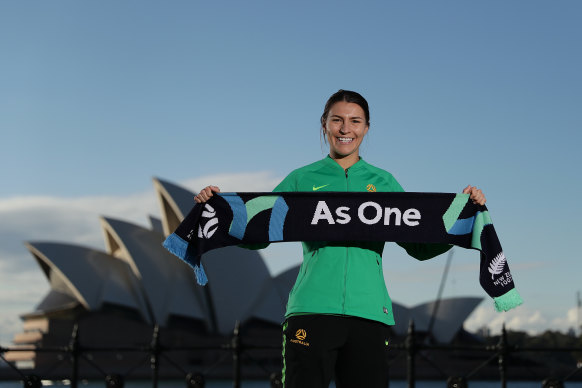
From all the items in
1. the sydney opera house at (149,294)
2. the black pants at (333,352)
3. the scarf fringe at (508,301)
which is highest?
the sydney opera house at (149,294)

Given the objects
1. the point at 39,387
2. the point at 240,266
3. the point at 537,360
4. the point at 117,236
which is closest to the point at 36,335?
the point at 117,236

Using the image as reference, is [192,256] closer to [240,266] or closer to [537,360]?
[240,266]

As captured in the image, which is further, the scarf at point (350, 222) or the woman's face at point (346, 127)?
the scarf at point (350, 222)

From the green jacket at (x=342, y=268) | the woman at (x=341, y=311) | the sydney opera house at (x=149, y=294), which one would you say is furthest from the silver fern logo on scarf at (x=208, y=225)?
the sydney opera house at (x=149, y=294)

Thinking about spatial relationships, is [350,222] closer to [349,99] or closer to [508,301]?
[349,99]

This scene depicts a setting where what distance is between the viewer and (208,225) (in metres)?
3.81

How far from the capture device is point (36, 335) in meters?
49.2

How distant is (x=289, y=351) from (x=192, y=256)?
956 mm

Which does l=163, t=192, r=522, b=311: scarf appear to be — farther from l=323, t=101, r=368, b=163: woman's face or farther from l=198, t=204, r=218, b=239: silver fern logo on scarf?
l=323, t=101, r=368, b=163: woman's face

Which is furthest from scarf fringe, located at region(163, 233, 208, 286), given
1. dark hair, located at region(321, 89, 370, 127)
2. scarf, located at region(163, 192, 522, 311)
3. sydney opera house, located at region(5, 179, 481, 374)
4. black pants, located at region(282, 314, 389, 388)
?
sydney opera house, located at region(5, 179, 481, 374)

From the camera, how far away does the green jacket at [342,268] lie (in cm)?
305

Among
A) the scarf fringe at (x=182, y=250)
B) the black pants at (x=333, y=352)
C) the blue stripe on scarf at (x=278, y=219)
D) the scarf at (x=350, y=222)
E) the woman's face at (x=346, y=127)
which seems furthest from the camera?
the scarf fringe at (x=182, y=250)

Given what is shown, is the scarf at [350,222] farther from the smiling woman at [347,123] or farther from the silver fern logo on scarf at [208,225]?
the smiling woman at [347,123]

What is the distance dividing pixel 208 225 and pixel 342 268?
0.91 m
